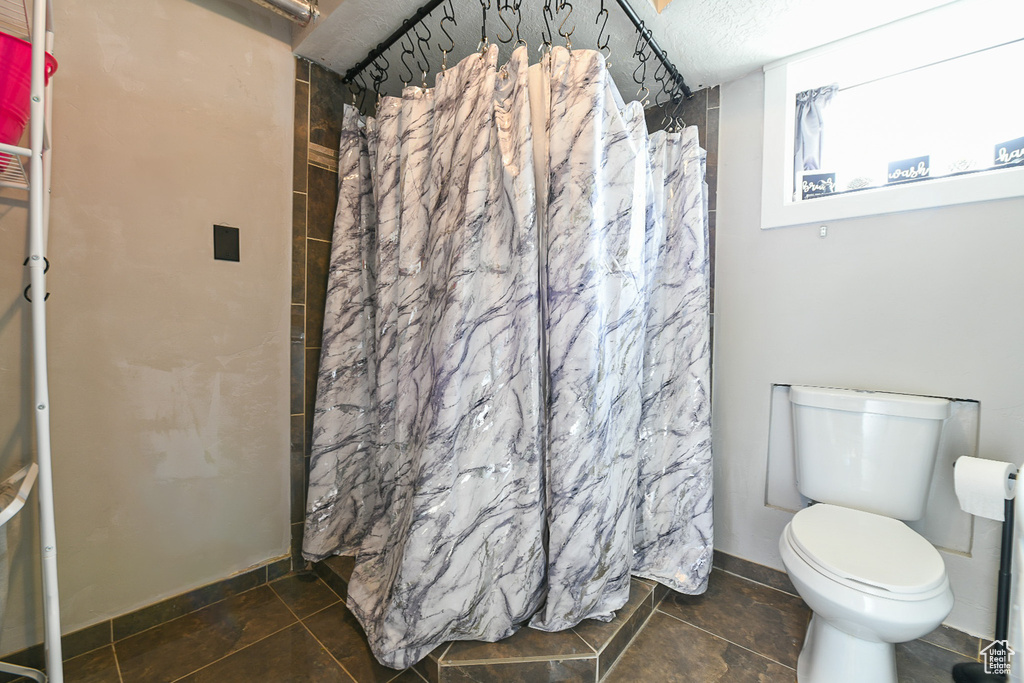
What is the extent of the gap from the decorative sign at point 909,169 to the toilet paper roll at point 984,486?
960 mm

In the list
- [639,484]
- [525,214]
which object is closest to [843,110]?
[525,214]

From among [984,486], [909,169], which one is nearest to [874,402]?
[984,486]

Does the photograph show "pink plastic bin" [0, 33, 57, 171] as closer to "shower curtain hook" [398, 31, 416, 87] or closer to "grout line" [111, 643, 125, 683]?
"shower curtain hook" [398, 31, 416, 87]

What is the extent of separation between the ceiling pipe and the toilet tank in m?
2.19

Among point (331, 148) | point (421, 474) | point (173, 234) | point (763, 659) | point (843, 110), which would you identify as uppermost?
point (843, 110)

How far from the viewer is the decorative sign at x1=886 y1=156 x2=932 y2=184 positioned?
4.84ft

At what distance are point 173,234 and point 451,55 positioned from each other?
124 centimetres


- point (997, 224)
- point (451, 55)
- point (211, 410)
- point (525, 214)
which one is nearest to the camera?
→ point (525, 214)

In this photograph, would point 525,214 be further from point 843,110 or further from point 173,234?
point 843,110

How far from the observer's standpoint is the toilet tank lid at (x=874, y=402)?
1.30 m

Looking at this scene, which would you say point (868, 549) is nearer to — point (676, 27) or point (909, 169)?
point (909, 169)

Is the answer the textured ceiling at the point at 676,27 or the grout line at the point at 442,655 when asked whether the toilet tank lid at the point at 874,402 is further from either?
the grout line at the point at 442,655

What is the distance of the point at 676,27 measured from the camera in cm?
147

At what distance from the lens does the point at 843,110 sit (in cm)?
167
